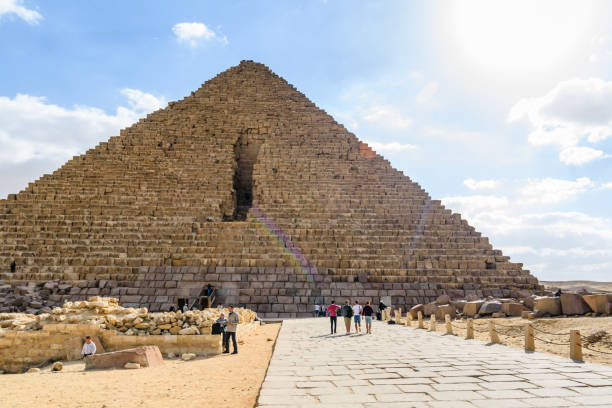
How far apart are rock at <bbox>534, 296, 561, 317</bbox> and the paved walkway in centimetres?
534

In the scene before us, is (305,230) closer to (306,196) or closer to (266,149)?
(306,196)

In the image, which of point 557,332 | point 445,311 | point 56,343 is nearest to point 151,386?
point 56,343

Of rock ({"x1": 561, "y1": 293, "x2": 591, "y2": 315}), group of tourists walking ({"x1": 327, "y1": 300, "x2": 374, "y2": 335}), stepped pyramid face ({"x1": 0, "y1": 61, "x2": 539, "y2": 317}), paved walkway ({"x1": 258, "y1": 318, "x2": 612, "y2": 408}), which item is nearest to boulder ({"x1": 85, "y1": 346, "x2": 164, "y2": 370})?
paved walkway ({"x1": 258, "y1": 318, "x2": 612, "y2": 408})

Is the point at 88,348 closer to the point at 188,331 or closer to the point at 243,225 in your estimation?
the point at 188,331

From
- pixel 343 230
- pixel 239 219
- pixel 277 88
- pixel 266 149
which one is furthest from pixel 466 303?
pixel 277 88

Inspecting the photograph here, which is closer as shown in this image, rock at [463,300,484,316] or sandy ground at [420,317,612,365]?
sandy ground at [420,317,612,365]

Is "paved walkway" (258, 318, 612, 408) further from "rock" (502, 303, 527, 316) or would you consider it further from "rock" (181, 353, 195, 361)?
"rock" (502, 303, 527, 316)

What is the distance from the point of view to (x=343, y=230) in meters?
20.8

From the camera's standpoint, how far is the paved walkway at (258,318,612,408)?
3.94 meters

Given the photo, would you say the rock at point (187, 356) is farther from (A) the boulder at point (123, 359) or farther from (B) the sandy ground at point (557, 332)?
(B) the sandy ground at point (557, 332)

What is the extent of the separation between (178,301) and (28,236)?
28.9ft

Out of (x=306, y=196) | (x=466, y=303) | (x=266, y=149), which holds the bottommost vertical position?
(x=466, y=303)

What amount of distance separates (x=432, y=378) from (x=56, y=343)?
27.1 ft

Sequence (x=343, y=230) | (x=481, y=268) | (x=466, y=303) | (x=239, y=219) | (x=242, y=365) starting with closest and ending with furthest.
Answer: (x=242, y=365) → (x=466, y=303) → (x=481, y=268) → (x=343, y=230) → (x=239, y=219)
